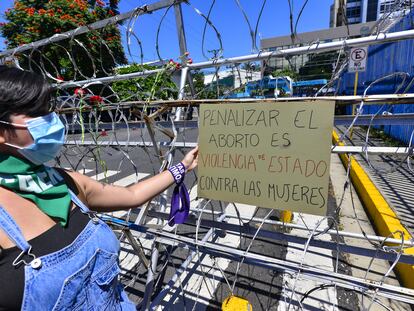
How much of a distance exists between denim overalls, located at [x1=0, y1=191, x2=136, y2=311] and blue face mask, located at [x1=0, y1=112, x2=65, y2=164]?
0.21m

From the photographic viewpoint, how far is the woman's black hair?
37.7 inches

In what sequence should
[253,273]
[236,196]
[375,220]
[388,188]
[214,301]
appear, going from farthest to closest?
[388,188] → [375,220] → [253,273] → [214,301] → [236,196]

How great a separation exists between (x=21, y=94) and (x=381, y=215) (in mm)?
3682

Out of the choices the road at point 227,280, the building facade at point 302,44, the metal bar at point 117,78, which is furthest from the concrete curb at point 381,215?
the metal bar at point 117,78

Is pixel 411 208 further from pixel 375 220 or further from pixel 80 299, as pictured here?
pixel 80 299

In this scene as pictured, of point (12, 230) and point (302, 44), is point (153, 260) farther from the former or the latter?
point (302, 44)

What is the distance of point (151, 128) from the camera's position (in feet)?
5.37

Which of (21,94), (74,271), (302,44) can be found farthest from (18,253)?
(302,44)

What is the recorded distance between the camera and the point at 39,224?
1.02 metres

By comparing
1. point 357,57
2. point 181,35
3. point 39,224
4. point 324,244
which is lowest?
point 324,244

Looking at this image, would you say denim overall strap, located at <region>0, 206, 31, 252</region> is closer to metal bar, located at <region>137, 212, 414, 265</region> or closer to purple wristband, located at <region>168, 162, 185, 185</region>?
purple wristband, located at <region>168, 162, 185, 185</region>

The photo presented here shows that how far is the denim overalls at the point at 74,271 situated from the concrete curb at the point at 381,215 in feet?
5.69

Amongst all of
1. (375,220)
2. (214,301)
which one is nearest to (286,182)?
(214,301)

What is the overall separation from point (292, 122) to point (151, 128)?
2.66 ft
